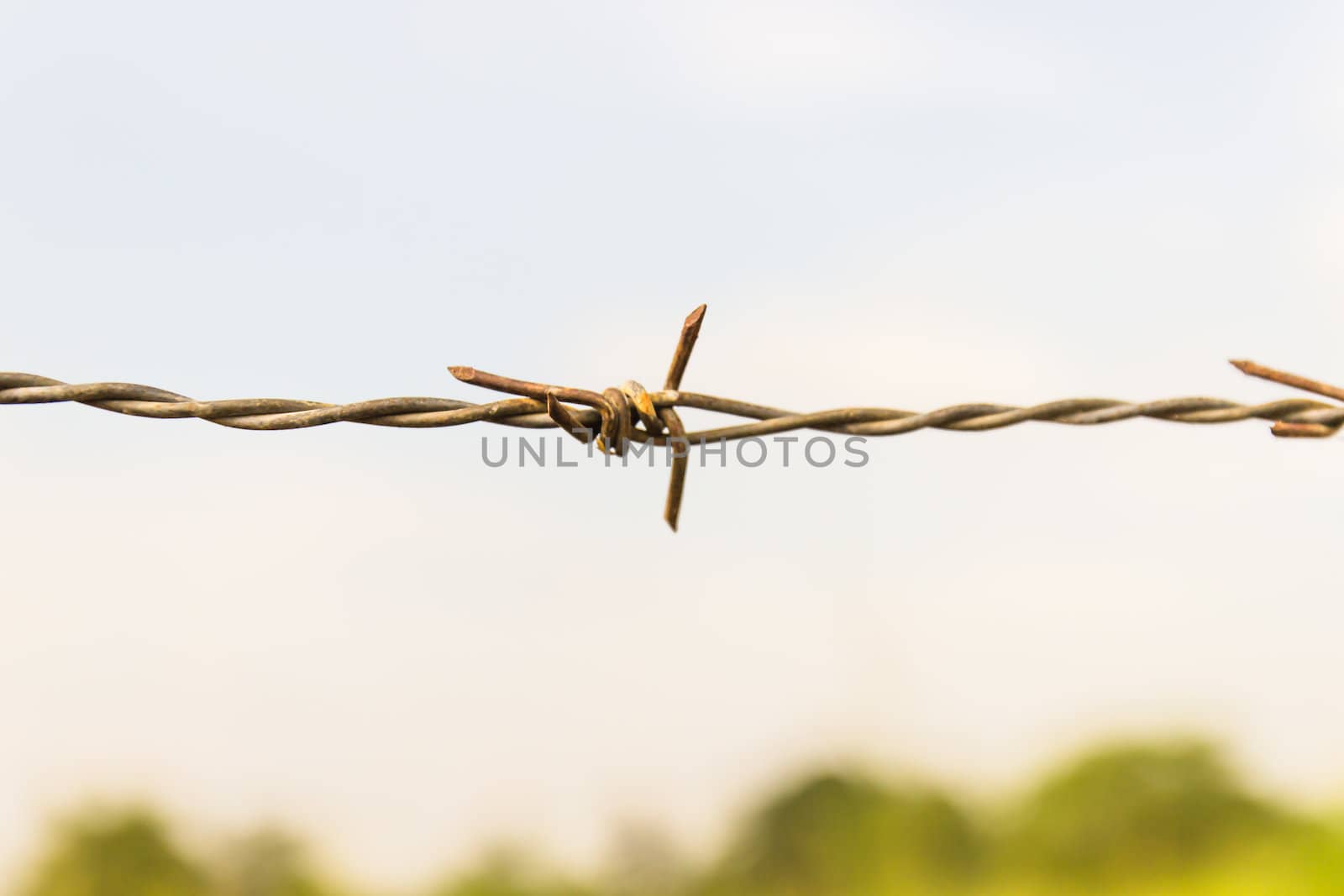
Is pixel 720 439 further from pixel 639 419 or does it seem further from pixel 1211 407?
pixel 1211 407

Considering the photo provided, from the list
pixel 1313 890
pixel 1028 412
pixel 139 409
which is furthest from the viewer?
pixel 1313 890

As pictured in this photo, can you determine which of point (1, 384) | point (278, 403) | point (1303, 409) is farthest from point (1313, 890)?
point (1, 384)

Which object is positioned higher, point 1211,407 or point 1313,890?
point 1211,407

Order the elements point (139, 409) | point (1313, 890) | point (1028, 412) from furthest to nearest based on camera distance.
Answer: point (1313, 890) < point (1028, 412) < point (139, 409)

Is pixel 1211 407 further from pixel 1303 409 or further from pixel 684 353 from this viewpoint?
pixel 684 353

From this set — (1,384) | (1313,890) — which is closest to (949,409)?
(1,384)

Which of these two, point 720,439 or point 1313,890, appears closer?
point 720,439
